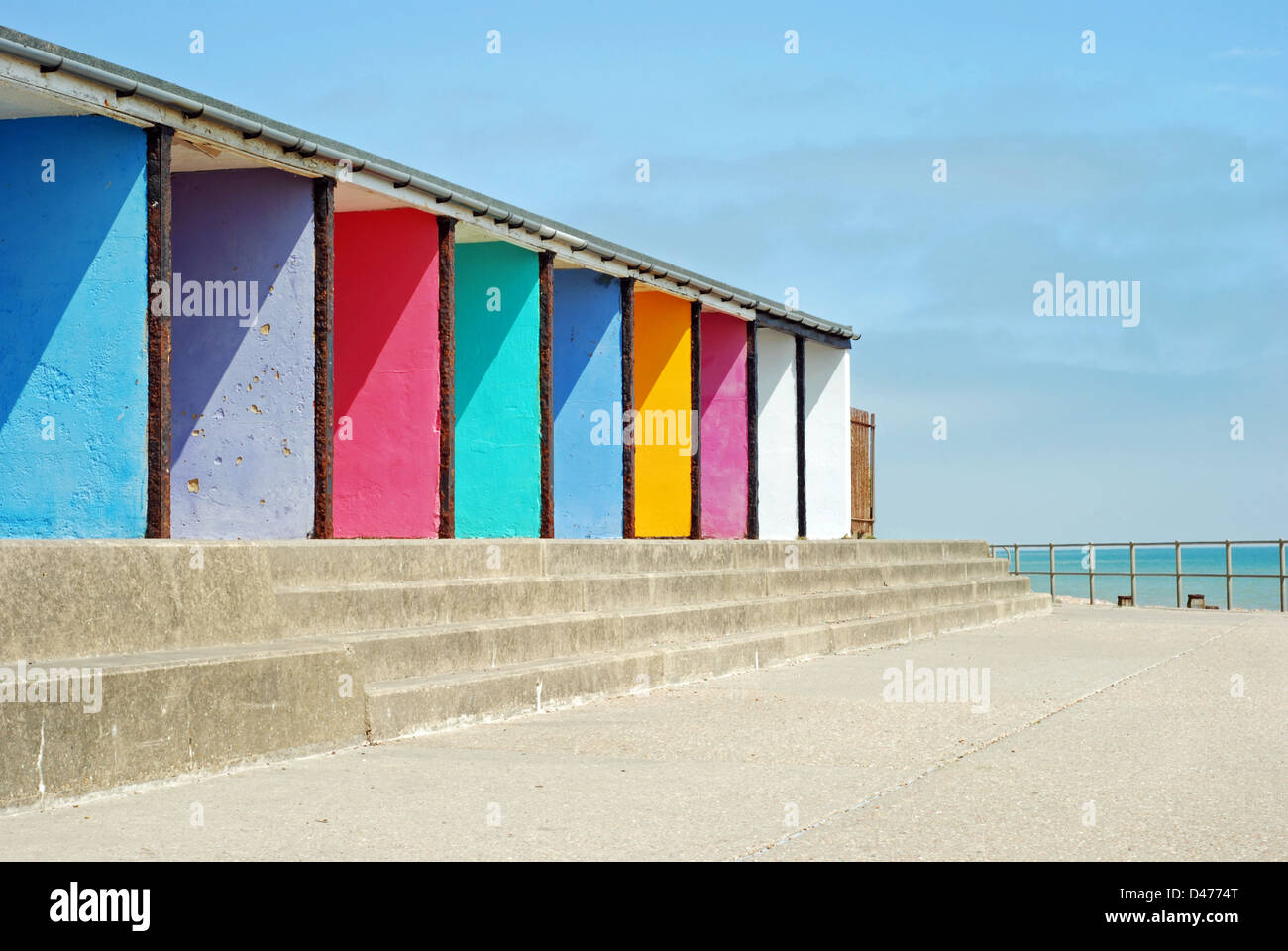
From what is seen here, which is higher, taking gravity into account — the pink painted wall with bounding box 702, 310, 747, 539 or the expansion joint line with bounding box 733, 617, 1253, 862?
the pink painted wall with bounding box 702, 310, 747, 539

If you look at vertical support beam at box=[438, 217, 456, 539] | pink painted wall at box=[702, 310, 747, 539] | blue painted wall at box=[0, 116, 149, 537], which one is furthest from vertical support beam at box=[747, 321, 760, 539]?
blue painted wall at box=[0, 116, 149, 537]

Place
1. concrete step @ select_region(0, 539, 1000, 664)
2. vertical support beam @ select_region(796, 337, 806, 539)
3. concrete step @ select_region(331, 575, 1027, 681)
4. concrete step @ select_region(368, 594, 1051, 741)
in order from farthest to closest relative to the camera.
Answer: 1. vertical support beam @ select_region(796, 337, 806, 539)
2. concrete step @ select_region(331, 575, 1027, 681)
3. concrete step @ select_region(368, 594, 1051, 741)
4. concrete step @ select_region(0, 539, 1000, 664)

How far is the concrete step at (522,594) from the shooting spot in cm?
750

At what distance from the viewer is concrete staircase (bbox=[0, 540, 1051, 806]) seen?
553 centimetres

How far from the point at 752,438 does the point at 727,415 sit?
1.47ft

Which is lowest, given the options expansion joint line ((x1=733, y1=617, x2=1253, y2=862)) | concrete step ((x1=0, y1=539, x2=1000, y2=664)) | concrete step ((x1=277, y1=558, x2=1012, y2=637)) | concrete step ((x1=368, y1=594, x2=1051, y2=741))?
expansion joint line ((x1=733, y1=617, x2=1253, y2=862))

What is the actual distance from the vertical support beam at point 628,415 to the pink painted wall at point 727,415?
2.61 meters

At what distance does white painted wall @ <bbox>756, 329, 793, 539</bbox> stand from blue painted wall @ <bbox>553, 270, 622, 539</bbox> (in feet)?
13.8

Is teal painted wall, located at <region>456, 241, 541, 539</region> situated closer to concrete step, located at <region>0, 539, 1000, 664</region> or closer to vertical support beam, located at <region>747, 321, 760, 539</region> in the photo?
concrete step, located at <region>0, 539, 1000, 664</region>

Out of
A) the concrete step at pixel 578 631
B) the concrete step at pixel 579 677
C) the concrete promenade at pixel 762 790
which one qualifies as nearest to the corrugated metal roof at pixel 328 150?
the concrete step at pixel 578 631

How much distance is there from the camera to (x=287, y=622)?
713 cm
